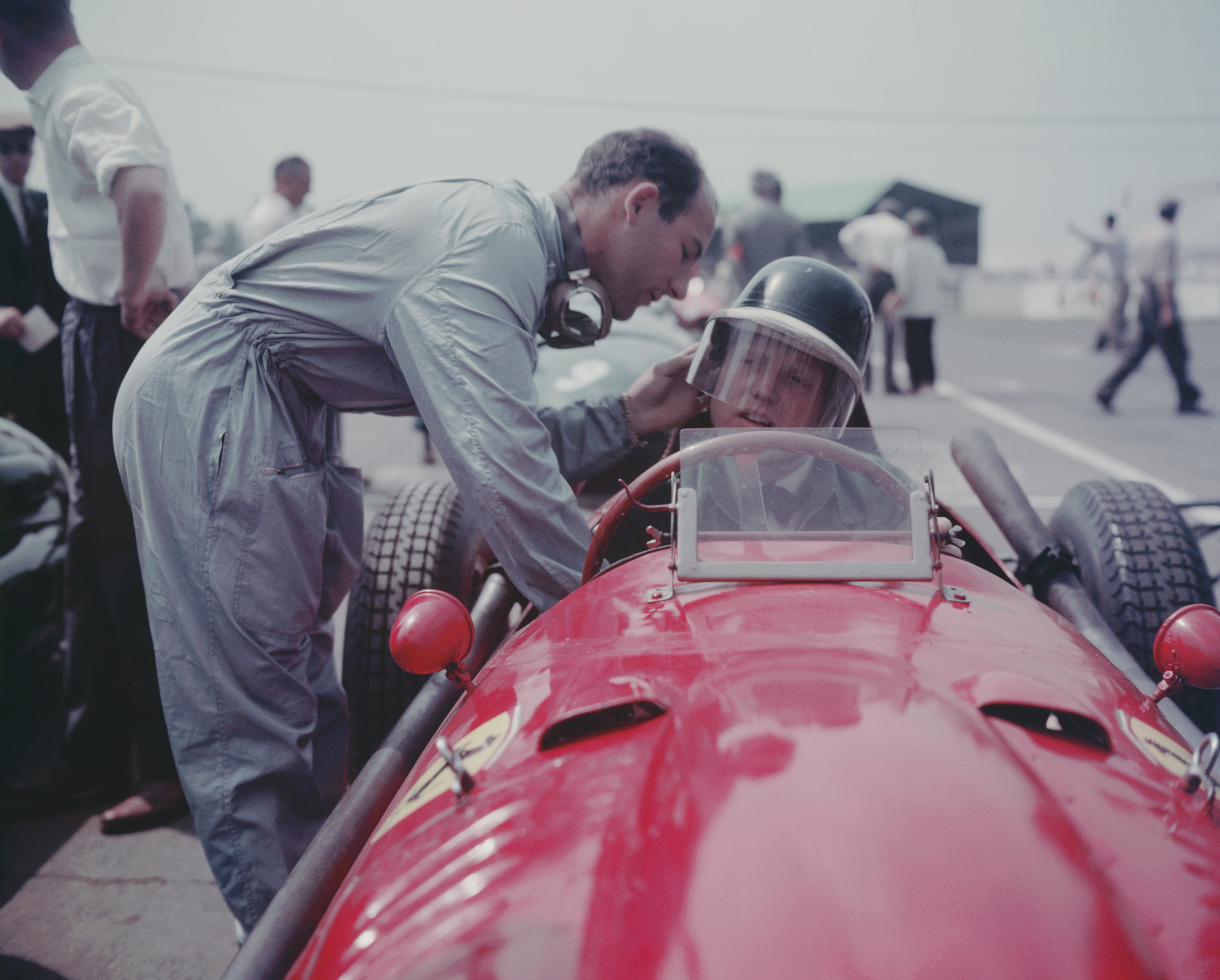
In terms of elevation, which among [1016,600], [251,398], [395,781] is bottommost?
[395,781]

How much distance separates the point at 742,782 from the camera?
1.03m

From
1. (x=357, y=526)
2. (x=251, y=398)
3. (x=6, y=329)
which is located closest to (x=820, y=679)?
(x=251, y=398)

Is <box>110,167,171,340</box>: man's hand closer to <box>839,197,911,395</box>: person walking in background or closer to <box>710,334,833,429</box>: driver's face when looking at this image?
<box>710,334,833,429</box>: driver's face

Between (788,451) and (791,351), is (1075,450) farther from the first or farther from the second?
(788,451)

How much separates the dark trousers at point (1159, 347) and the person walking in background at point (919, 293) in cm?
174

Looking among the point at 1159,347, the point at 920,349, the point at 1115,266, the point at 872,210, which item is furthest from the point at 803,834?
the point at 872,210

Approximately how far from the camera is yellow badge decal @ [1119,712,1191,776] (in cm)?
123

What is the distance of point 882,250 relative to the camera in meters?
9.85

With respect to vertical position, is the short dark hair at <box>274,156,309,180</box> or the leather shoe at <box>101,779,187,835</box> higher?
the short dark hair at <box>274,156,309,180</box>

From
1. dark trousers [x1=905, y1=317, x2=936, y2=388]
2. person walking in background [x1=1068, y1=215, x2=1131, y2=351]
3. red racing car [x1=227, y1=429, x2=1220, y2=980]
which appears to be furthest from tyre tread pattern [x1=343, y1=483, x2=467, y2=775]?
person walking in background [x1=1068, y1=215, x2=1131, y2=351]

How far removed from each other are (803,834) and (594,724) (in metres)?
0.39

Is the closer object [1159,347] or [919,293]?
[1159,347]

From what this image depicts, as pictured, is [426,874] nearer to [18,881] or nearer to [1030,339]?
[18,881]

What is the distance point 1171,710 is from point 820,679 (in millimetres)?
916
